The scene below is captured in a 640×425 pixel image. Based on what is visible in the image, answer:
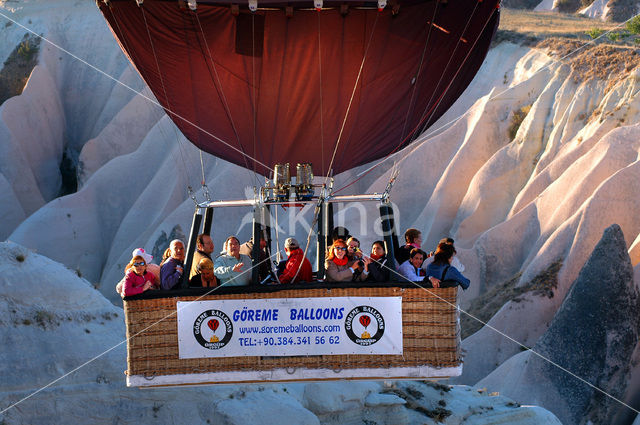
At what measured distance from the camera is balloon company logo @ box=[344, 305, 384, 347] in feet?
30.9

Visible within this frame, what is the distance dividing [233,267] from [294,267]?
624 millimetres

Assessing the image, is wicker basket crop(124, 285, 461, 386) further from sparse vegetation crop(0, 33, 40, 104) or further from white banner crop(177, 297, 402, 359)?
sparse vegetation crop(0, 33, 40, 104)

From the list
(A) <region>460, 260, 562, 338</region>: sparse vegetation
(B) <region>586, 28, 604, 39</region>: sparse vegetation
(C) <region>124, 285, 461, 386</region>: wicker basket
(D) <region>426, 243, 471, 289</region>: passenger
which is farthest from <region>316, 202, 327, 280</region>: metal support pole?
(B) <region>586, 28, 604, 39</region>: sparse vegetation

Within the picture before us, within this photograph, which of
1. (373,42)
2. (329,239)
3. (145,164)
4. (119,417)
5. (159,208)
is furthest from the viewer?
(145,164)

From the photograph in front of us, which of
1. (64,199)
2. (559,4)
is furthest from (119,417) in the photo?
(559,4)

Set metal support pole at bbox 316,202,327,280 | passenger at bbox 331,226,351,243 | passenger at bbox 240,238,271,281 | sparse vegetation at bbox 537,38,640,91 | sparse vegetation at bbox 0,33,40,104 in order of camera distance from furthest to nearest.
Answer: sparse vegetation at bbox 0,33,40,104 → sparse vegetation at bbox 537,38,640,91 → passenger at bbox 331,226,351,243 → passenger at bbox 240,238,271,281 → metal support pole at bbox 316,202,327,280

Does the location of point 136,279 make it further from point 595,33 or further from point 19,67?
point 19,67

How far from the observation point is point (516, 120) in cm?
2462

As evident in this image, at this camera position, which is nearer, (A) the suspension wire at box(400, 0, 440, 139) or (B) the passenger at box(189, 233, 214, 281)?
(B) the passenger at box(189, 233, 214, 281)

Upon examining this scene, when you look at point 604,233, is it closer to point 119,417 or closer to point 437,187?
point 437,187

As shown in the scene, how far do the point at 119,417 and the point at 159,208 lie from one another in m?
15.3

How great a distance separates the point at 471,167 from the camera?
24.4 m

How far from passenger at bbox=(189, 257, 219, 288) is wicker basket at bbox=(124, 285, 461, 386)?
0.13m

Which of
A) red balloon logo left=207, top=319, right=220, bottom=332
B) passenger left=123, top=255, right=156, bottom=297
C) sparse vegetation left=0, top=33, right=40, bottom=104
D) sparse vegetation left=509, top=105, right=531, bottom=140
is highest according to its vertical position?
sparse vegetation left=0, top=33, right=40, bottom=104
